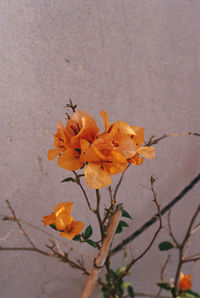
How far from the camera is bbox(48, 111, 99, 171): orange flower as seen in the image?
1.69ft

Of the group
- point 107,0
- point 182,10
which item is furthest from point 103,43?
point 182,10

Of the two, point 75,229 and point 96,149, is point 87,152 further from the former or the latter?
point 75,229

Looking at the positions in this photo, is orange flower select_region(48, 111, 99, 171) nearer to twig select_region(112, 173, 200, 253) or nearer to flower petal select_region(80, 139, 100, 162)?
flower petal select_region(80, 139, 100, 162)

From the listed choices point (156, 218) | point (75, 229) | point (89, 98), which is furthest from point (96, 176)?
point (156, 218)

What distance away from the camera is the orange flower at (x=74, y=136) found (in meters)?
0.52

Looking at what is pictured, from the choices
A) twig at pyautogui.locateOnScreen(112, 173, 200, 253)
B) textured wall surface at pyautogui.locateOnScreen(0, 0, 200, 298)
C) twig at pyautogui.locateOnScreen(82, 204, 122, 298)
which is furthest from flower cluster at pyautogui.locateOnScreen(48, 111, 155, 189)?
twig at pyautogui.locateOnScreen(112, 173, 200, 253)

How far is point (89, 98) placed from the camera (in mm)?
1126

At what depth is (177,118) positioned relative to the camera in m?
1.24

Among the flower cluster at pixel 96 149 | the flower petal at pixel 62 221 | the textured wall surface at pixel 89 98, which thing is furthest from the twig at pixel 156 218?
the flower cluster at pixel 96 149

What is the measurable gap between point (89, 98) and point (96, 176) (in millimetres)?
672

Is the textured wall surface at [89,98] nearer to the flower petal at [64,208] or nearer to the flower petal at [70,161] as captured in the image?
the flower petal at [64,208]

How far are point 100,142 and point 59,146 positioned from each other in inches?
4.4

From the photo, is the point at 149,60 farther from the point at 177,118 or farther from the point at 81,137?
the point at 81,137

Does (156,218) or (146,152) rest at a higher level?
(156,218)
